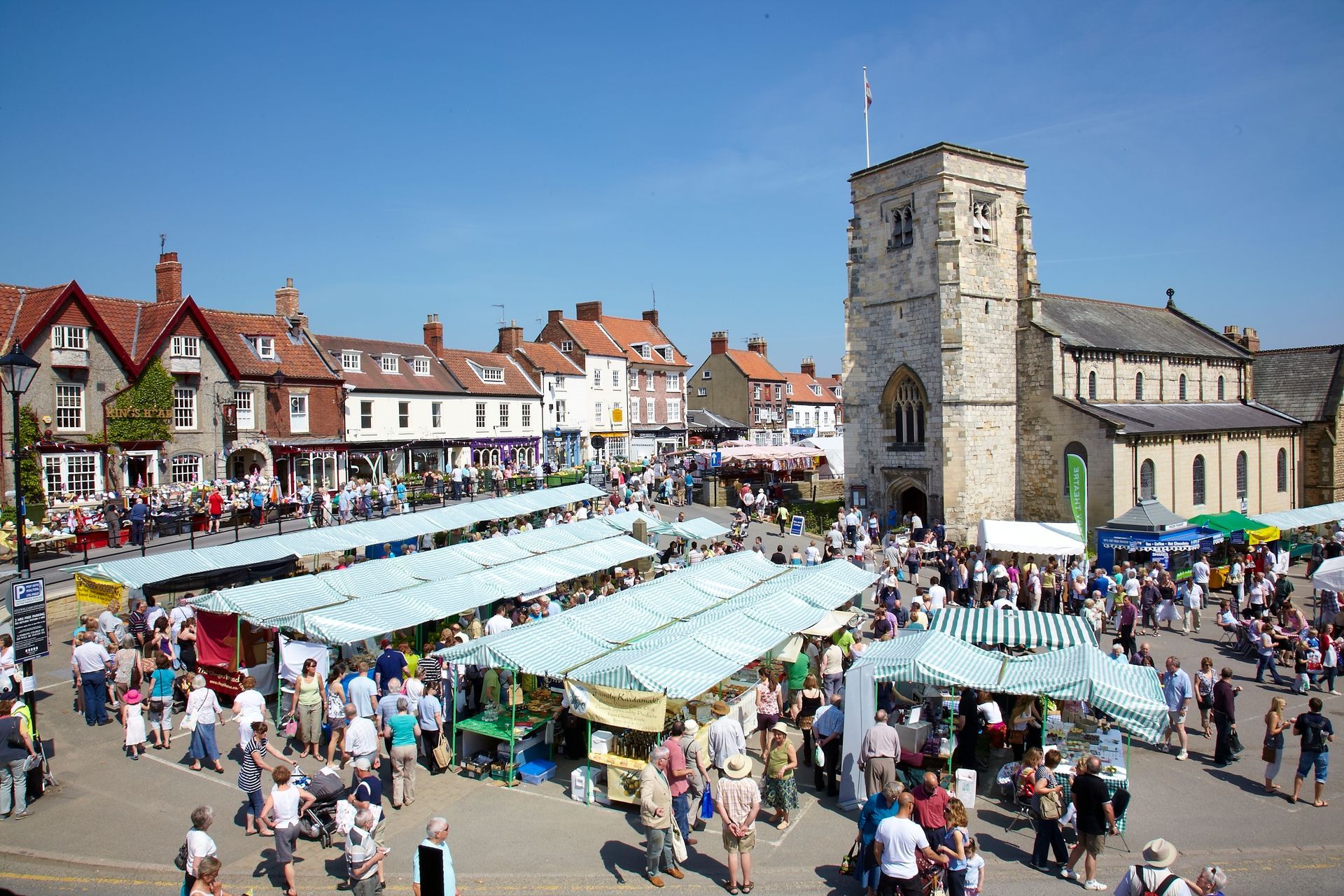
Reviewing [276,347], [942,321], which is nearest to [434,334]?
[276,347]

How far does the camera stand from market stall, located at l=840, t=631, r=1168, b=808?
10625 millimetres

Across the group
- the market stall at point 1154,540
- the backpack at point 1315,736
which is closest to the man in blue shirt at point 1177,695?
the backpack at point 1315,736

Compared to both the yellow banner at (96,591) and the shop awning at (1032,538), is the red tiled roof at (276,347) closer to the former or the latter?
the yellow banner at (96,591)

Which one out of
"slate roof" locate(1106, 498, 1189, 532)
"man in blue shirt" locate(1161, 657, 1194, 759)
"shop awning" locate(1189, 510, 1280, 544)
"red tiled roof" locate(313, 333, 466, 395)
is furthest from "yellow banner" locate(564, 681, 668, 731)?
"red tiled roof" locate(313, 333, 466, 395)

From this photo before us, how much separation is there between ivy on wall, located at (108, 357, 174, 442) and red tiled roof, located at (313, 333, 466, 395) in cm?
855

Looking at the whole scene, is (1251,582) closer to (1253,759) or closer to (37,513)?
(1253,759)

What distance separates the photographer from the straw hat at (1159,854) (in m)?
6.93

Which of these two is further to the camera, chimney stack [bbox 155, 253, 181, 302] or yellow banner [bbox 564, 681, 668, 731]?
chimney stack [bbox 155, 253, 181, 302]

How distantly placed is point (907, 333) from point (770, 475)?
37.9 feet

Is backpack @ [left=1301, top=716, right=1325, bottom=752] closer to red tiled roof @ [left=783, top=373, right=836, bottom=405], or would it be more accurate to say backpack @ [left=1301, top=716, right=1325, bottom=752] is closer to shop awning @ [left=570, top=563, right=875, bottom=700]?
shop awning @ [left=570, top=563, right=875, bottom=700]

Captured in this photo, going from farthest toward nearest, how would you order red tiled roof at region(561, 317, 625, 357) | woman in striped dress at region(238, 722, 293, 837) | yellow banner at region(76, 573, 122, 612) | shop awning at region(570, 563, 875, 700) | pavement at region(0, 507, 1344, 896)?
red tiled roof at region(561, 317, 625, 357), yellow banner at region(76, 573, 122, 612), shop awning at region(570, 563, 875, 700), woman in striped dress at region(238, 722, 293, 837), pavement at region(0, 507, 1344, 896)

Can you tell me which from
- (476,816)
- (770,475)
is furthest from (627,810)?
(770,475)

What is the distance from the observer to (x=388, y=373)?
4206 cm

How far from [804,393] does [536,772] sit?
65818 mm
